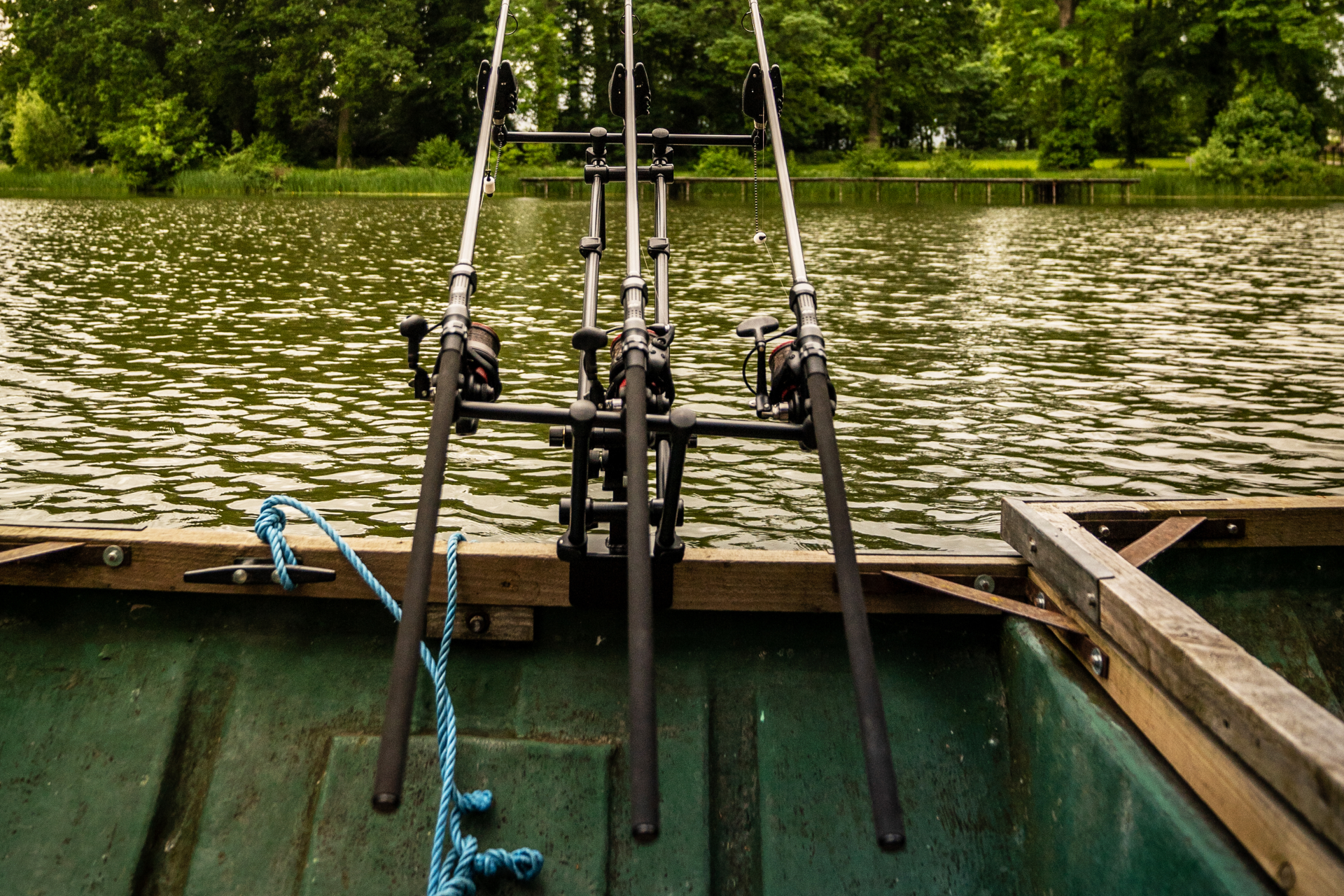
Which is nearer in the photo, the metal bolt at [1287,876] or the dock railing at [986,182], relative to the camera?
the metal bolt at [1287,876]

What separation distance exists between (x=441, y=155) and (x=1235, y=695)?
58.4 meters

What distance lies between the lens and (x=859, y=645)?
5.69ft

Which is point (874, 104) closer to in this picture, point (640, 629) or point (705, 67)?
point (705, 67)

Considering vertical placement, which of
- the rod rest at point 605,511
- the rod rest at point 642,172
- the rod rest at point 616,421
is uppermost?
the rod rest at point 642,172

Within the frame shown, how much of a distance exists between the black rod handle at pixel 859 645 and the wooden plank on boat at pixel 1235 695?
0.60 meters

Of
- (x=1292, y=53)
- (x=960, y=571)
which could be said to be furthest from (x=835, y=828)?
(x=1292, y=53)

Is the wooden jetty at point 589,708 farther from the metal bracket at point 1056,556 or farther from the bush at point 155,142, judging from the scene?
the bush at point 155,142

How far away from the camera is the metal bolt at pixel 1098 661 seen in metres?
2.48

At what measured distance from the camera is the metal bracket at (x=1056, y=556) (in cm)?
250

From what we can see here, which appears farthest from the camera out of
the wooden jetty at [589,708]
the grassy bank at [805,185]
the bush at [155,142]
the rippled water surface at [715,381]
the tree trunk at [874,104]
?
the tree trunk at [874,104]

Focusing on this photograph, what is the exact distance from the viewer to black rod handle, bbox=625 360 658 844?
152cm

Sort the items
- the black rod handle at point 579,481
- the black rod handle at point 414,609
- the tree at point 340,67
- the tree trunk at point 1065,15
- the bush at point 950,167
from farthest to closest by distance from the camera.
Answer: the tree at point 340,67 < the tree trunk at point 1065,15 < the bush at point 950,167 < the black rod handle at point 579,481 < the black rod handle at point 414,609

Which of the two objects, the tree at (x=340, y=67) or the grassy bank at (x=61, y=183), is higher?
the tree at (x=340, y=67)

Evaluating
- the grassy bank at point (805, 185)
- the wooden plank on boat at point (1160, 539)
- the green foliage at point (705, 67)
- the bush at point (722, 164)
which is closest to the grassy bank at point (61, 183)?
the grassy bank at point (805, 185)
